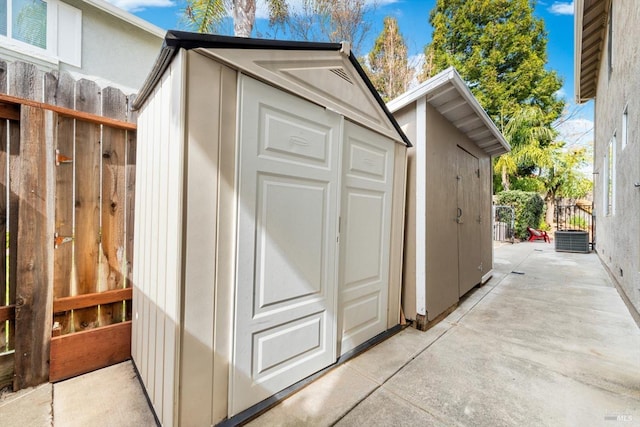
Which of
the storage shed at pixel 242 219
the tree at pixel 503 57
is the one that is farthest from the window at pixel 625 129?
the tree at pixel 503 57

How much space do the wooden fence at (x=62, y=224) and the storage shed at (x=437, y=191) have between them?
282 centimetres

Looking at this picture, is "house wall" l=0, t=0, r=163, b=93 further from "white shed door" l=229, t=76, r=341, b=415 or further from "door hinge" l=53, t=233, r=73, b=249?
"white shed door" l=229, t=76, r=341, b=415

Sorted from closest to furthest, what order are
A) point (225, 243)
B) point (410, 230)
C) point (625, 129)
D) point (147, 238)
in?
point (225, 243)
point (147, 238)
point (410, 230)
point (625, 129)

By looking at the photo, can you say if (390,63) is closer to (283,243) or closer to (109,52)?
(109,52)

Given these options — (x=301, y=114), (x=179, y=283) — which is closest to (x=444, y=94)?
(x=301, y=114)

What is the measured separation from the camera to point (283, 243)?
188cm

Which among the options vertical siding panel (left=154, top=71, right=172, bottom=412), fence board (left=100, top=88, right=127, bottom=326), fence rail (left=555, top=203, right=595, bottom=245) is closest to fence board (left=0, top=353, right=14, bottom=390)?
fence board (left=100, top=88, right=127, bottom=326)

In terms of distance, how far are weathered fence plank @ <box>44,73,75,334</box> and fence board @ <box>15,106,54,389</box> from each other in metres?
0.06

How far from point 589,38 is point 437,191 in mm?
6443

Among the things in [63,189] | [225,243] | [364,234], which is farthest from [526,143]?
[63,189]

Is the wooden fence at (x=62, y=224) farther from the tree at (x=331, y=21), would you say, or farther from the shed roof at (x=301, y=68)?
the tree at (x=331, y=21)

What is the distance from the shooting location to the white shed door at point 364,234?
2.40 m

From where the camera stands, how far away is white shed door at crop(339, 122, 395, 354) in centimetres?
240

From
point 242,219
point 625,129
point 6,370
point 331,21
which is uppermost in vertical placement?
point 331,21
